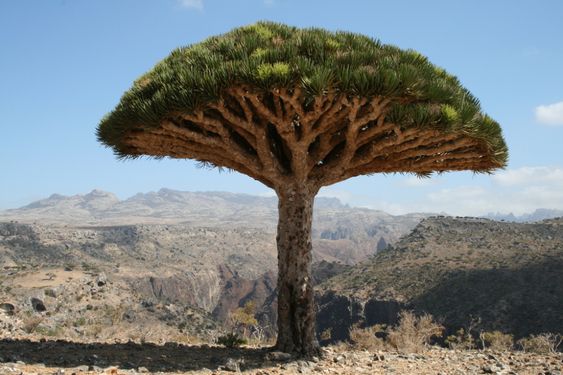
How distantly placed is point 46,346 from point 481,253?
44.8 metres

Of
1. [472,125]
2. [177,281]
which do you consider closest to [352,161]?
[472,125]

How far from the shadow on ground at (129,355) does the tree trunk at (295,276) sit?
0.53 m

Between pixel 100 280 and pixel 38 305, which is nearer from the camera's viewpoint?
pixel 38 305

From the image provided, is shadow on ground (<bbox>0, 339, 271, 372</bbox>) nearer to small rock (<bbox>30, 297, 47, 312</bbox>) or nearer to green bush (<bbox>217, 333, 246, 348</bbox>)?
green bush (<bbox>217, 333, 246, 348</bbox>)

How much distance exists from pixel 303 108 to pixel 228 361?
3643 millimetres

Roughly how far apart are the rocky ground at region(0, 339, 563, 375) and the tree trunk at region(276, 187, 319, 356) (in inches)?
13.9

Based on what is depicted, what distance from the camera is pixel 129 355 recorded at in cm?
729

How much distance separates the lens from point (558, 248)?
4178 cm

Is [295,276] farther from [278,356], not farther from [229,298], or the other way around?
[229,298]

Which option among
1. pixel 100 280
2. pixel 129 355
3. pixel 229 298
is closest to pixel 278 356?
pixel 129 355

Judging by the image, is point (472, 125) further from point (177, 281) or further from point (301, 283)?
point (177, 281)

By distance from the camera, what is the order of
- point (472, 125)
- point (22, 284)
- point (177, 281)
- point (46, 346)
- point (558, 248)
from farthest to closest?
point (177, 281), point (558, 248), point (22, 284), point (46, 346), point (472, 125)

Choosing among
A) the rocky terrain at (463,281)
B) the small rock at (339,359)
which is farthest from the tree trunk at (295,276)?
the rocky terrain at (463,281)

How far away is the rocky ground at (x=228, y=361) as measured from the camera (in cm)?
628
